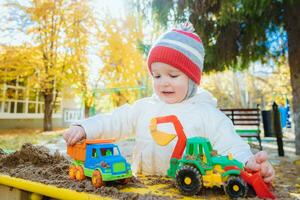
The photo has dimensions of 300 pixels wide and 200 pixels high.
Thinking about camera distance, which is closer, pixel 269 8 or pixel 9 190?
pixel 9 190

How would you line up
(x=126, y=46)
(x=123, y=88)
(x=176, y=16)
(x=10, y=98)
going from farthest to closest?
(x=123, y=88), (x=126, y=46), (x=10, y=98), (x=176, y=16)

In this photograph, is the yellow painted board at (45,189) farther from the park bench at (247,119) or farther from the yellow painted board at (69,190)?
the park bench at (247,119)

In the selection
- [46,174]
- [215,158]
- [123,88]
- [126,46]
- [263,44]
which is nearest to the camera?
[215,158]

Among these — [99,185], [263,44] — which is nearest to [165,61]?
[99,185]

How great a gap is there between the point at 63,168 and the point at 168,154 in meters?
0.39

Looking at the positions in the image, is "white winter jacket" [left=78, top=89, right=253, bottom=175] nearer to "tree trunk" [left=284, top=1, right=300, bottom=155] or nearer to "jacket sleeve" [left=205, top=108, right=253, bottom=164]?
"jacket sleeve" [left=205, top=108, right=253, bottom=164]

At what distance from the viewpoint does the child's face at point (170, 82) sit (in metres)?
1.09

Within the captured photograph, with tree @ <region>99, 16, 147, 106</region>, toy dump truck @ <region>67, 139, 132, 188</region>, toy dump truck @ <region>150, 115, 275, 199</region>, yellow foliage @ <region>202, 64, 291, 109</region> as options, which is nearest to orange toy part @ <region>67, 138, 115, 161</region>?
toy dump truck @ <region>67, 139, 132, 188</region>

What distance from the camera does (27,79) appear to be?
25.6ft

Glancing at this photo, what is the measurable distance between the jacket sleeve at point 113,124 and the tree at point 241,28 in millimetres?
2637

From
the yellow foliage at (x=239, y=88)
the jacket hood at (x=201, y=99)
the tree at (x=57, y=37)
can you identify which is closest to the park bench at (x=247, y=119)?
the jacket hood at (x=201, y=99)

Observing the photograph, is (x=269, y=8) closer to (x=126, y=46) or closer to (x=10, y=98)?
(x=126, y=46)

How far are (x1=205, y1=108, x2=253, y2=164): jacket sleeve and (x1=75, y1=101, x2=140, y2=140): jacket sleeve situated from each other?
1.07 feet

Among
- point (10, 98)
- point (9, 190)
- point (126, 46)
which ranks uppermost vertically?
point (126, 46)
